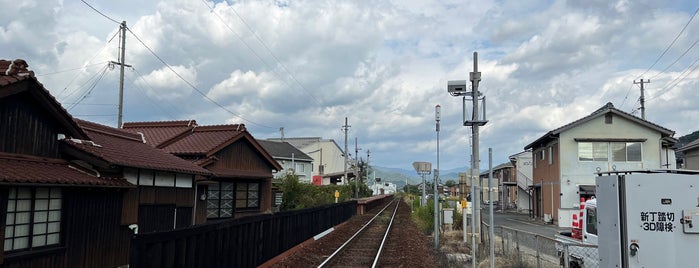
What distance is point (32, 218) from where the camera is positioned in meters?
9.76

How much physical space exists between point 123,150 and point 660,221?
504 inches

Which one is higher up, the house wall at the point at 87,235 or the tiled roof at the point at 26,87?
the tiled roof at the point at 26,87

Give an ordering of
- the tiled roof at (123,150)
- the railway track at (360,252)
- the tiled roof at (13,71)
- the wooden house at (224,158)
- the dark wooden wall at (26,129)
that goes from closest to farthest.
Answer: the tiled roof at (13,71) < the dark wooden wall at (26,129) < the tiled roof at (123,150) < the railway track at (360,252) < the wooden house at (224,158)

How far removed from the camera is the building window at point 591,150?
109 ft

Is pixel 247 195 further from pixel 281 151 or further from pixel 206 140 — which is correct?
pixel 281 151

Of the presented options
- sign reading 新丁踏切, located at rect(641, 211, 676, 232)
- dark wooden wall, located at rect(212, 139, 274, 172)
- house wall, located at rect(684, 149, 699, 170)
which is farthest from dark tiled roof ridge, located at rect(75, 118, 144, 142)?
house wall, located at rect(684, 149, 699, 170)

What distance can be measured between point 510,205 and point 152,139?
49.5 meters

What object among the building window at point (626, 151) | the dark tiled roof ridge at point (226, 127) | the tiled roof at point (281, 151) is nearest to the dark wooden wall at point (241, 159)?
the dark tiled roof ridge at point (226, 127)

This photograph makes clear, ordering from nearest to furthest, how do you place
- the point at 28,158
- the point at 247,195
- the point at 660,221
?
the point at 660,221
the point at 28,158
the point at 247,195

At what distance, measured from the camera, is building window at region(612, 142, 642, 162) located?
33000 mm

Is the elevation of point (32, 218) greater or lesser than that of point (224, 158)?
lesser

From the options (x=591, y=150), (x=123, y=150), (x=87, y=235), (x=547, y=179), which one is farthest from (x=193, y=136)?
(x=547, y=179)

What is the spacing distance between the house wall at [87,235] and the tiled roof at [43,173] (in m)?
0.30

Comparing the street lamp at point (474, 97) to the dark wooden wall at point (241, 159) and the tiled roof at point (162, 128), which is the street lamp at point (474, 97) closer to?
the dark wooden wall at point (241, 159)
